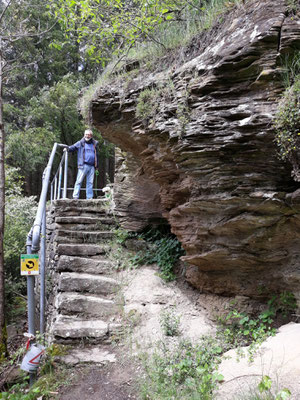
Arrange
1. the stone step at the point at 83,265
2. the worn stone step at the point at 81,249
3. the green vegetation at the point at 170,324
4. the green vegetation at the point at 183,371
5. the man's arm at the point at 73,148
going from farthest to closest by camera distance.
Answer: the man's arm at the point at 73,148 < the worn stone step at the point at 81,249 < the stone step at the point at 83,265 < the green vegetation at the point at 170,324 < the green vegetation at the point at 183,371

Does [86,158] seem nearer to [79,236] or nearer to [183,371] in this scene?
[79,236]

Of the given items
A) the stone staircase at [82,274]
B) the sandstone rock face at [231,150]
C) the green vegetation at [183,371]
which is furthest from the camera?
the stone staircase at [82,274]

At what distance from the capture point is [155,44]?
4.38 m

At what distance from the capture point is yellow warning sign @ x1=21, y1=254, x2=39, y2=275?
117 inches

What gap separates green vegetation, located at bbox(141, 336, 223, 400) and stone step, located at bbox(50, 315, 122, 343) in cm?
75

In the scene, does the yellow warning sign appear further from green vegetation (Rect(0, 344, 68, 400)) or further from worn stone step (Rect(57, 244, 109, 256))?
worn stone step (Rect(57, 244, 109, 256))

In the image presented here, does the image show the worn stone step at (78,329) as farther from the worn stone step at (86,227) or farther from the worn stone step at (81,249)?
the worn stone step at (86,227)

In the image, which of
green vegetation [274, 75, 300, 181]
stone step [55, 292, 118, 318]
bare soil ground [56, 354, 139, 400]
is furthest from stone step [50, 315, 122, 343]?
green vegetation [274, 75, 300, 181]

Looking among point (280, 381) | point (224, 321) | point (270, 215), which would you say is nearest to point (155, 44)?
point (270, 215)

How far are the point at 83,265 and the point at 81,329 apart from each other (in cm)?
116

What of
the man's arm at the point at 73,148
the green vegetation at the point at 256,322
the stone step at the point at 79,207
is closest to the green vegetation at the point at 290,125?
the green vegetation at the point at 256,322

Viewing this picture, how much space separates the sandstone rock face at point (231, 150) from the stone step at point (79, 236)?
1.77 m

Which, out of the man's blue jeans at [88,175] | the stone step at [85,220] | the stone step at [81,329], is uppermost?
the man's blue jeans at [88,175]

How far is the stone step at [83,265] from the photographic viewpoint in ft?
14.6
